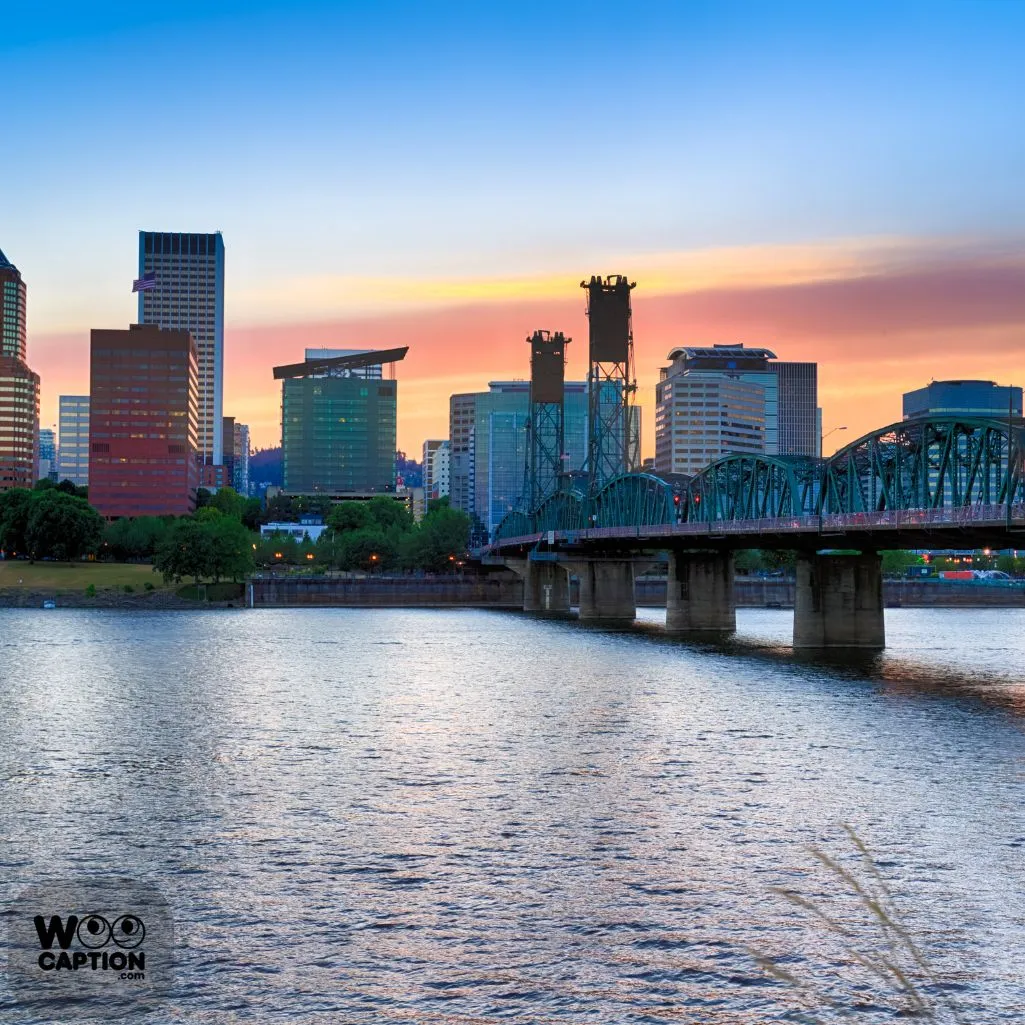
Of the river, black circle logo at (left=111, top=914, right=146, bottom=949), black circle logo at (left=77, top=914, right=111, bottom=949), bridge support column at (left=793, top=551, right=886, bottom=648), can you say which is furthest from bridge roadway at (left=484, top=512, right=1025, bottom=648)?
black circle logo at (left=77, top=914, right=111, bottom=949)

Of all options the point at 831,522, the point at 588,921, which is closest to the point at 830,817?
the point at 588,921

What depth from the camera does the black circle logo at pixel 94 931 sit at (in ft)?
98.5

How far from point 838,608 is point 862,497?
17.3m

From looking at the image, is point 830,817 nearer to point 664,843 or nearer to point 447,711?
point 664,843

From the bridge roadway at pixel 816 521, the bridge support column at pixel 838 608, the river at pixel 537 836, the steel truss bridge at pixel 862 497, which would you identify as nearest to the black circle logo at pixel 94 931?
the river at pixel 537 836

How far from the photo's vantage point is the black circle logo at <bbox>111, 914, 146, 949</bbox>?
29922 mm

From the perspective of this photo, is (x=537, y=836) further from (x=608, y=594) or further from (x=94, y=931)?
(x=608, y=594)

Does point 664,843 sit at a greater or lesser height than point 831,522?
lesser

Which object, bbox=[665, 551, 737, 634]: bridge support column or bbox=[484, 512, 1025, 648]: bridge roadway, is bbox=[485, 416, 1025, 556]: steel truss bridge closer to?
bbox=[484, 512, 1025, 648]: bridge roadway

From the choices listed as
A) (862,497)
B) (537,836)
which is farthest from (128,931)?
(862,497)

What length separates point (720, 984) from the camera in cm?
2730

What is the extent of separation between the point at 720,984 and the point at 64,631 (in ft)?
414

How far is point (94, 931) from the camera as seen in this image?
3047cm

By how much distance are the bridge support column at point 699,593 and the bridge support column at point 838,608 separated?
3025cm
